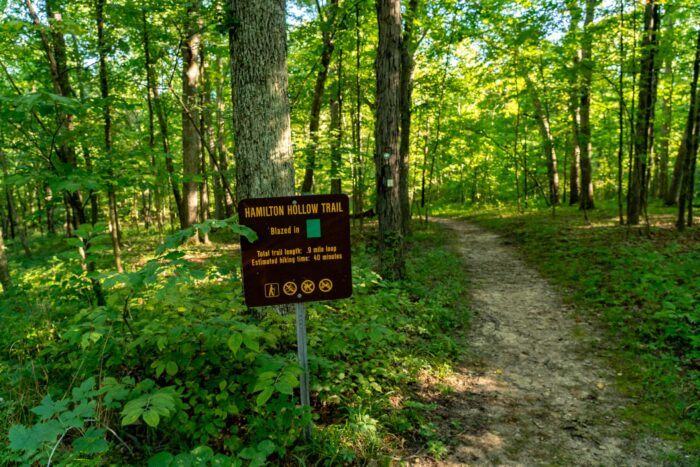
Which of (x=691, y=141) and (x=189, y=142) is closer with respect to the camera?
(x=691, y=141)

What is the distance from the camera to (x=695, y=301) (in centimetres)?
586

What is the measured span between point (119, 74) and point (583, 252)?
1221 cm

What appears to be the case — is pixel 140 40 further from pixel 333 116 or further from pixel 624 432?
pixel 624 432

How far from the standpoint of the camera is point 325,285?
298 cm

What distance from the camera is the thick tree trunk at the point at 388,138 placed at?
25.1 ft

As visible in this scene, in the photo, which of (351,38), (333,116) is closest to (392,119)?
(351,38)

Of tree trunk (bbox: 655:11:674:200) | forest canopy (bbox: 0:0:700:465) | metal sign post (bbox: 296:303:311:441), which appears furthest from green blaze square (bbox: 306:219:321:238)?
tree trunk (bbox: 655:11:674:200)

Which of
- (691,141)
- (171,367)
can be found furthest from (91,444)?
(691,141)

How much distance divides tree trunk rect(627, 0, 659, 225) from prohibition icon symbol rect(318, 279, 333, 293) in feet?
35.1

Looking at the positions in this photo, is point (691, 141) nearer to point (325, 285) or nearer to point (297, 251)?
point (325, 285)

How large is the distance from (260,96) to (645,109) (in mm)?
11276

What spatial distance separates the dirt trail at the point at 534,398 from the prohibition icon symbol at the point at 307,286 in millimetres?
1794

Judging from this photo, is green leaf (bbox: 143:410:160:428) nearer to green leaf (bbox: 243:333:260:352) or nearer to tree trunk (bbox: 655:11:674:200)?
green leaf (bbox: 243:333:260:352)

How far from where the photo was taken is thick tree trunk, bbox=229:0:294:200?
3965mm
